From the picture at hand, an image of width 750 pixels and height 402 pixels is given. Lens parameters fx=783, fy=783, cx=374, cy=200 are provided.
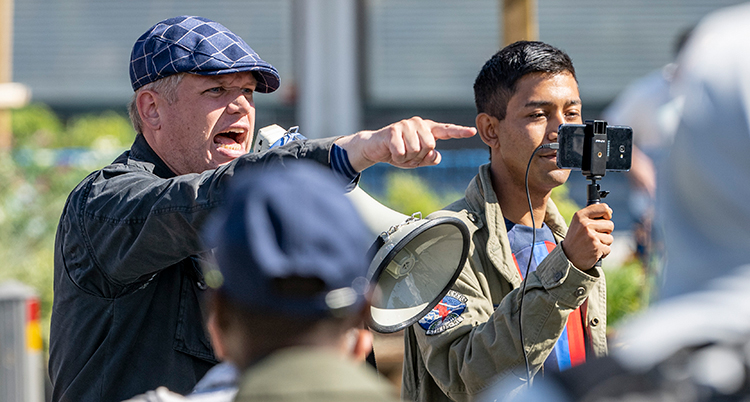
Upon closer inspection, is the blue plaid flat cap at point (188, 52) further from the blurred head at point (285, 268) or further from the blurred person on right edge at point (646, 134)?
the blurred person on right edge at point (646, 134)

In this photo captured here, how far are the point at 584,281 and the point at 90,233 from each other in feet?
4.14

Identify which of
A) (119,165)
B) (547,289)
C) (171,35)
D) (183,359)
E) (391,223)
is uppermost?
(171,35)

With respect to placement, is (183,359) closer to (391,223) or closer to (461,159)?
(391,223)

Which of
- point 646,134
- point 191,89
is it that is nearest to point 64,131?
point 646,134

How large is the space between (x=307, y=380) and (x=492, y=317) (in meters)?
1.14

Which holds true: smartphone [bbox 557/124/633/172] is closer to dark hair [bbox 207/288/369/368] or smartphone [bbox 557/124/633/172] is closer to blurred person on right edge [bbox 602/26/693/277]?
dark hair [bbox 207/288/369/368]

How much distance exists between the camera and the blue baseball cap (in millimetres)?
1141

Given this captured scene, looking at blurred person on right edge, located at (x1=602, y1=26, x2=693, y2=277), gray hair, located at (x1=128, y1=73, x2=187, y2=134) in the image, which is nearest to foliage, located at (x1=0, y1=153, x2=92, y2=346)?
gray hair, located at (x1=128, y1=73, x2=187, y2=134)

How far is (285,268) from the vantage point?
1.14 meters

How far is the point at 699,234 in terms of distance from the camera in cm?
114

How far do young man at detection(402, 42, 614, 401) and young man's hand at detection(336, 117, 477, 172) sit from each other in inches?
22.9

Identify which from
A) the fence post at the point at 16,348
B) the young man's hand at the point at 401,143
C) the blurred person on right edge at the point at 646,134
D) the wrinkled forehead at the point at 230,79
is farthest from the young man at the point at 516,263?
the blurred person on right edge at the point at 646,134

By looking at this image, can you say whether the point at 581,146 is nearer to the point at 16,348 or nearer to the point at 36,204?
the point at 16,348

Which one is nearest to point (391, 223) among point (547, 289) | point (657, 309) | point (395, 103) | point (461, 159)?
point (547, 289)
